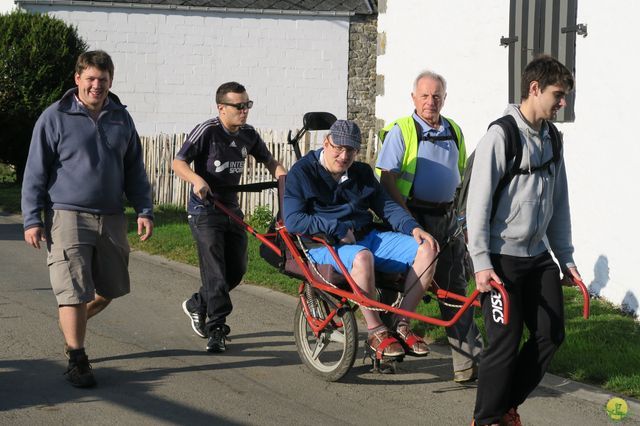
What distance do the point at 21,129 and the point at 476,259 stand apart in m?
16.5

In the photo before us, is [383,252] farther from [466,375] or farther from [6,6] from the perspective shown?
[6,6]

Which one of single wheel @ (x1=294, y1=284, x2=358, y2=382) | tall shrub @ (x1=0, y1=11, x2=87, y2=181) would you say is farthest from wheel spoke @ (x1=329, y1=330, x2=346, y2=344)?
tall shrub @ (x1=0, y1=11, x2=87, y2=181)

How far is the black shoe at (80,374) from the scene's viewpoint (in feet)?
22.4

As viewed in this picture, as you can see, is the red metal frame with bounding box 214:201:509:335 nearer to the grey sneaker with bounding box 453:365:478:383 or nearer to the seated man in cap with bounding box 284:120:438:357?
the seated man in cap with bounding box 284:120:438:357

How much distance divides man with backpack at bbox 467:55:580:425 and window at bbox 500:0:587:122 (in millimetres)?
5454

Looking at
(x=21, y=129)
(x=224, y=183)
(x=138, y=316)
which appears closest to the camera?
(x=224, y=183)

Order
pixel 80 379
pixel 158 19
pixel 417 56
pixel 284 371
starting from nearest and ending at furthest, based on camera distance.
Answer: pixel 80 379, pixel 284 371, pixel 417 56, pixel 158 19

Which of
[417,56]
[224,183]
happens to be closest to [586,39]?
[417,56]

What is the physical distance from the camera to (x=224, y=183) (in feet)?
26.7

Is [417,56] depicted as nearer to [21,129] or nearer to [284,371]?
[284,371]

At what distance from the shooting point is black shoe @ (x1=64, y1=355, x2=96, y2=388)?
6.83 meters

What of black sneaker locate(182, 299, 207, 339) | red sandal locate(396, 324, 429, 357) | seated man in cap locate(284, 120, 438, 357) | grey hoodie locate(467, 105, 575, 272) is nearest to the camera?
grey hoodie locate(467, 105, 575, 272)

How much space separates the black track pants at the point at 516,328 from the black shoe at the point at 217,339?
2790mm

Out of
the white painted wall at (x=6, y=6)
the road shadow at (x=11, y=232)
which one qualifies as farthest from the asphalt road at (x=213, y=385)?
the white painted wall at (x=6, y=6)
